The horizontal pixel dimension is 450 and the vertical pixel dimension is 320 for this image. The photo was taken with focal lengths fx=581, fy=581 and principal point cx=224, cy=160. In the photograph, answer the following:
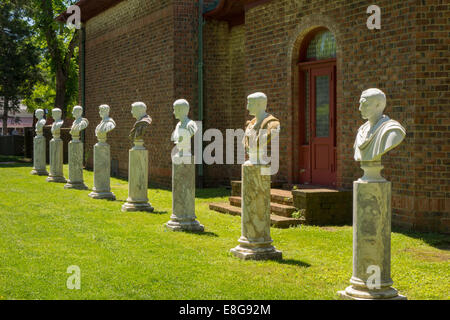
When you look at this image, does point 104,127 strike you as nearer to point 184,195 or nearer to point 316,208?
point 184,195

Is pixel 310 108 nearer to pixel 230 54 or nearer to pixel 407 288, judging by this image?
pixel 230 54

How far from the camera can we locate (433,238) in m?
8.12

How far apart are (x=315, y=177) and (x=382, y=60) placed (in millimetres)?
2853

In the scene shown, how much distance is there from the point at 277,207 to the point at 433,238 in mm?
2774

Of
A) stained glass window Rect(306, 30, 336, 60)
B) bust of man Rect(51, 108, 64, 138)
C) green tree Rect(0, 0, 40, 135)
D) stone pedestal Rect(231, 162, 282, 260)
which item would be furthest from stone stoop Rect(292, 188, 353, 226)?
green tree Rect(0, 0, 40, 135)

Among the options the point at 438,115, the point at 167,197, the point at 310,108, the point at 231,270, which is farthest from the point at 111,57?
the point at 231,270

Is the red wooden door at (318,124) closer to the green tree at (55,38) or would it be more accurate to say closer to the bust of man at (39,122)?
the bust of man at (39,122)

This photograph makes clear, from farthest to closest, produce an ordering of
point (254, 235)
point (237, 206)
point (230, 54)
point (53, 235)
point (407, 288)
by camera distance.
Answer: point (230, 54), point (237, 206), point (53, 235), point (254, 235), point (407, 288)

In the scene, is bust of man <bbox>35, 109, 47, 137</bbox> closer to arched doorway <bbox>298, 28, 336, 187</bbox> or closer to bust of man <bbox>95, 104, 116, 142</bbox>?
bust of man <bbox>95, 104, 116, 142</bbox>

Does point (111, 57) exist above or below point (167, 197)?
above

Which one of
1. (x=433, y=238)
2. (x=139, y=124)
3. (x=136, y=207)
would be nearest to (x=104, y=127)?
(x=139, y=124)

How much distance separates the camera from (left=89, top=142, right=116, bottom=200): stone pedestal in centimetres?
1273

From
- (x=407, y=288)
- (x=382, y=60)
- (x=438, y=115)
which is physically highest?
(x=382, y=60)

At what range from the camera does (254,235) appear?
22.9ft
